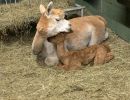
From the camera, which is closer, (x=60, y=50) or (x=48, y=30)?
(x=48, y=30)

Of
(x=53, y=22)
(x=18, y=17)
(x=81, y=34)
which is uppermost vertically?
(x=53, y=22)

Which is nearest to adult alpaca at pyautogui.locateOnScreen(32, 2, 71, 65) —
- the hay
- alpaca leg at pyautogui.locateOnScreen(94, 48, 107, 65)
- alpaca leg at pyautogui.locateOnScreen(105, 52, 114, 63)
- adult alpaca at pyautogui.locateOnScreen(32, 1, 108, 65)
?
adult alpaca at pyautogui.locateOnScreen(32, 1, 108, 65)

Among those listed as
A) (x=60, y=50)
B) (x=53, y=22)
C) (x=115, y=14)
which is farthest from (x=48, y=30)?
(x=115, y=14)

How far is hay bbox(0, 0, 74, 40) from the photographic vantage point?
6.06 metres

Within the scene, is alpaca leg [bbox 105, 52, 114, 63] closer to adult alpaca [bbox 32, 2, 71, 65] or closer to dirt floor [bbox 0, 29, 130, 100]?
dirt floor [bbox 0, 29, 130, 100]

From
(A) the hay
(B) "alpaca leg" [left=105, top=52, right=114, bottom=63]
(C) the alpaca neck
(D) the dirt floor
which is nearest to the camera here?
(D) the dirt floor

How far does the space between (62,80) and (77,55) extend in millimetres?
447

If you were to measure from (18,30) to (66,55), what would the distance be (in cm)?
144

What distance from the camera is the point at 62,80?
484 cm

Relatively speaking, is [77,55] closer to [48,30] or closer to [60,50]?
[60,50]

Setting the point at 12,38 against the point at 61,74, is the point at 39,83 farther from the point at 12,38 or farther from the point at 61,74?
the point at 12,38

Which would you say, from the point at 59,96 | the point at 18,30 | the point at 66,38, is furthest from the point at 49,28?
the point at 18,30

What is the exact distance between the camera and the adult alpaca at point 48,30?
4.98m

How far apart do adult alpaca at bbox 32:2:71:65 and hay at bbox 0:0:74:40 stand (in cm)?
97
